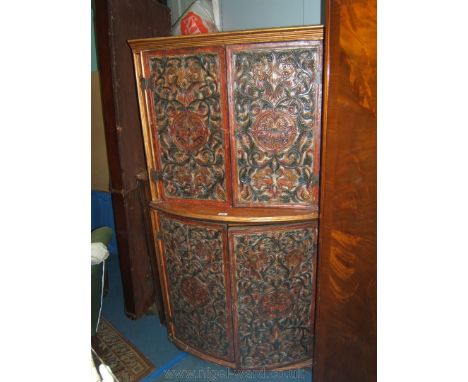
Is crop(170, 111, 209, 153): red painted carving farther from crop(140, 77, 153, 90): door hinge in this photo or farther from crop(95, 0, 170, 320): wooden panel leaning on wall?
crop(95, 0, 170, 320): wooden panel leaning on wall

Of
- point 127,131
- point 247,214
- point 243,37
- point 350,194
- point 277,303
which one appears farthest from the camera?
point 127,131

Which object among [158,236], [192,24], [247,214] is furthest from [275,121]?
[158,236]

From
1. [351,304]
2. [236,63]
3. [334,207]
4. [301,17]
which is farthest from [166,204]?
[301,17]

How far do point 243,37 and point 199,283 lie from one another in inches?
44.5

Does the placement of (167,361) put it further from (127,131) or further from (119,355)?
(127,131)

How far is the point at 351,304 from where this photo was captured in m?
1.06

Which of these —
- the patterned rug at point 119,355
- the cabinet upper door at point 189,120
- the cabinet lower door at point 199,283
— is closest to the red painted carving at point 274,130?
the cabinet upper door at point 189,120

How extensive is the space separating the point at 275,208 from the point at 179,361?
3.38ft

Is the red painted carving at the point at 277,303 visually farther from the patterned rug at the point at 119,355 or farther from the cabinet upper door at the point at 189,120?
the patterned rug at the point at 119,355

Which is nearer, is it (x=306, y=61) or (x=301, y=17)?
(x=306, y=61)

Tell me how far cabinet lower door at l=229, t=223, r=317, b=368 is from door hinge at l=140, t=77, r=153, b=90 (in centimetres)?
75

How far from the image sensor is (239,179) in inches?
55.4

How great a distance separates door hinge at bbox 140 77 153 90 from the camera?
56.1 inches
